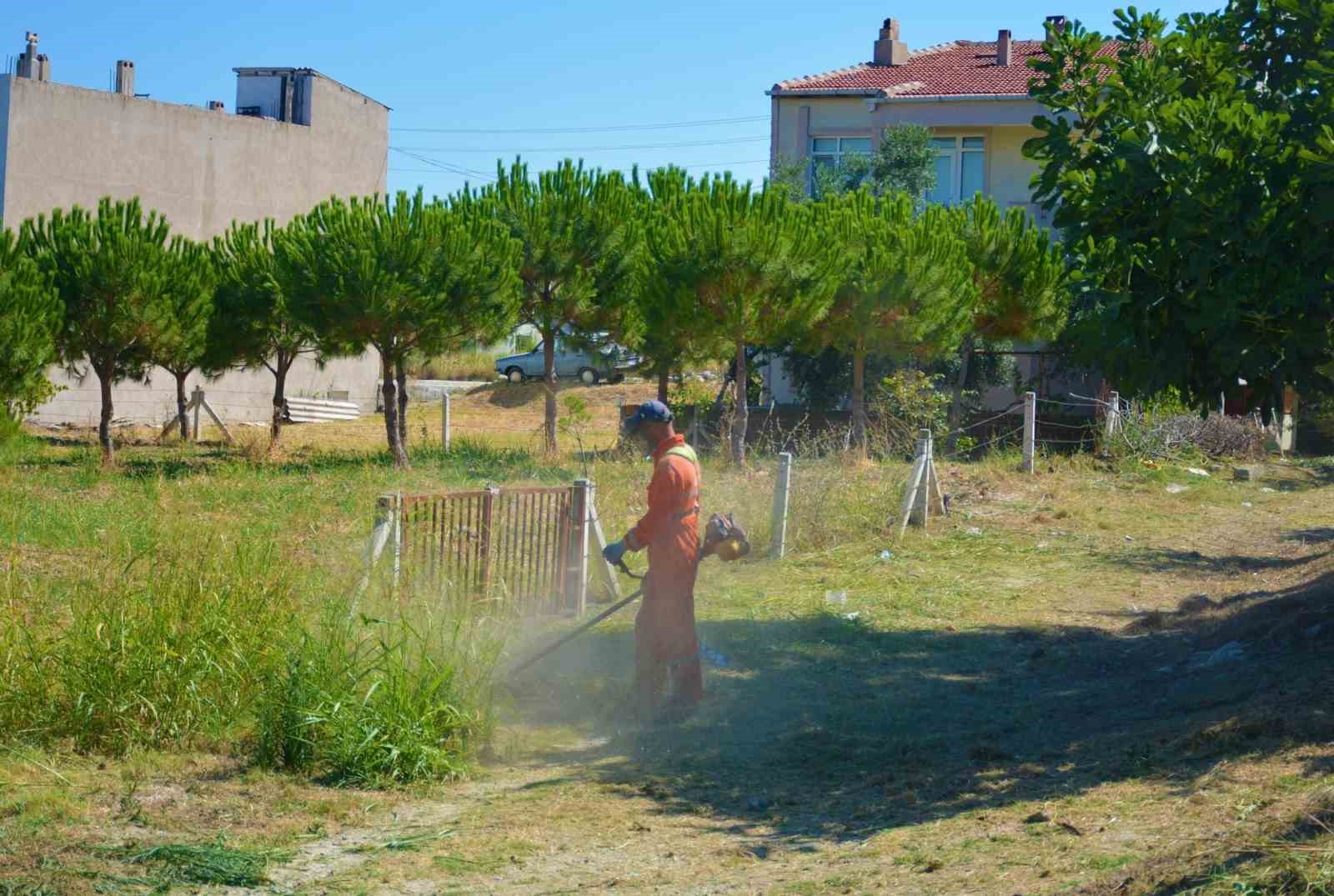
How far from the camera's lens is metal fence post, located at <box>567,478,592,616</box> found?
31.6 ft

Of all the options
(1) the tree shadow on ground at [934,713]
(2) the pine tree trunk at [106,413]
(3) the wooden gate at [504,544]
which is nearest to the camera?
(1) the tree shadow on ground at [934,713]

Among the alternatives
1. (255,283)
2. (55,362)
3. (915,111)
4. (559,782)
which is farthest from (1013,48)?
(559,782)

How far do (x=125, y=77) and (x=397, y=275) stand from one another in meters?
18.2

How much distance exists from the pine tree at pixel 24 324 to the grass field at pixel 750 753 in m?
12.4

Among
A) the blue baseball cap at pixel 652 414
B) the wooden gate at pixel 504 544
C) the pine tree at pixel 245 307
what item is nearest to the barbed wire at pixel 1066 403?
the pine tree at pixel 245 307

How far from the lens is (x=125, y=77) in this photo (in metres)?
36.0

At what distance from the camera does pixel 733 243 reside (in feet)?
66.5

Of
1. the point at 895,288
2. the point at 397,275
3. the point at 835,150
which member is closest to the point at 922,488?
the point at 895,288

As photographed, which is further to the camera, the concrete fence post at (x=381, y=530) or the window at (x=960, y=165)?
the window at (x=960, y=165)

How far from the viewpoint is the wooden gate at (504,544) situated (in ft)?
26.9

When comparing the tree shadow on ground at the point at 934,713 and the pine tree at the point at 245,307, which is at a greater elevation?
the pine tree at the point at 245,307

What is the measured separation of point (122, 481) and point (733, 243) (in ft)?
31.2

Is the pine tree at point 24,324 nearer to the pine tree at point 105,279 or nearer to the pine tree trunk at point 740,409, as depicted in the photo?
the pine tree at point 105,279

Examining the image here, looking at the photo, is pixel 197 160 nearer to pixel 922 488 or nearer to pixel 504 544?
pixel 922 488
